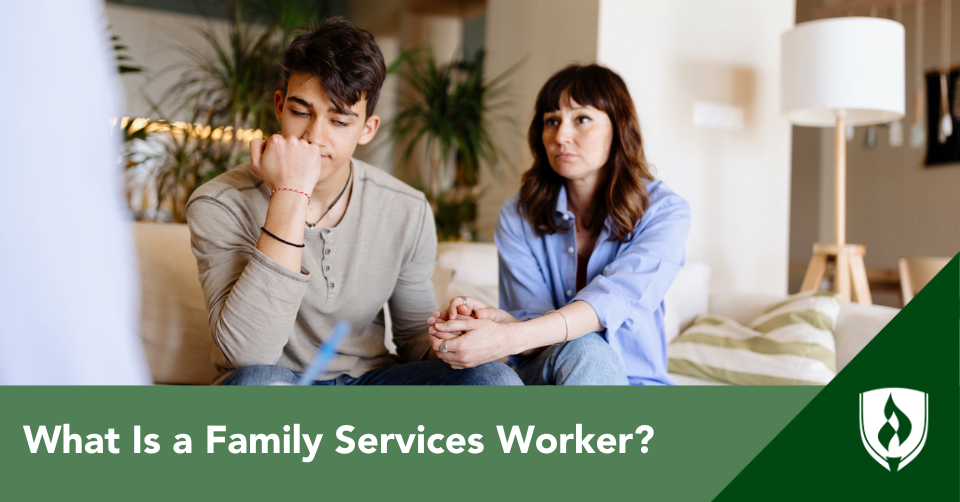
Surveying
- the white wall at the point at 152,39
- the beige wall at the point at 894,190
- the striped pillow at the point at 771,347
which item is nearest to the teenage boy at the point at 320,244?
the striped pillow at the point at 771,347

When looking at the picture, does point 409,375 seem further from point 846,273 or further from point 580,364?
point 846,273

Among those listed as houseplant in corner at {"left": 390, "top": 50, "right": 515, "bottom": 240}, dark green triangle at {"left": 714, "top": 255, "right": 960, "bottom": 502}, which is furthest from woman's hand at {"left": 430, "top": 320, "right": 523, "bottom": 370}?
houseplant in corner at {"left": 390, "top": 50, "right": 515, "bottom": 240}

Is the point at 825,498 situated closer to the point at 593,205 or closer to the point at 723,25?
the point at 593,205

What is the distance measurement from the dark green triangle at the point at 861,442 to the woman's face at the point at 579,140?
0.84 meters

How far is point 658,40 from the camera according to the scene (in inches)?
117

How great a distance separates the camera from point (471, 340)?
106 cm

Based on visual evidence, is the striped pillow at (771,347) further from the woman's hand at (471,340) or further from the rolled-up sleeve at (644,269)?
the woman's hand at (471,340)

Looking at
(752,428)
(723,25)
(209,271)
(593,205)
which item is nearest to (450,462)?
(752,428)

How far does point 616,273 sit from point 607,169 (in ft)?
0.92

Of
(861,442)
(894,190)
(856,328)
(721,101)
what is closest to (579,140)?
(861,442)

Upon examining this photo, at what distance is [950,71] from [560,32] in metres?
3.69

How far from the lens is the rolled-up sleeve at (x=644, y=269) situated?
1235 millimetres

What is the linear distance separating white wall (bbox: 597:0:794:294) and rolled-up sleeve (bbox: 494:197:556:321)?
1.60 m

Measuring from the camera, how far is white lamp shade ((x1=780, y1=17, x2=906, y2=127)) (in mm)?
2561
